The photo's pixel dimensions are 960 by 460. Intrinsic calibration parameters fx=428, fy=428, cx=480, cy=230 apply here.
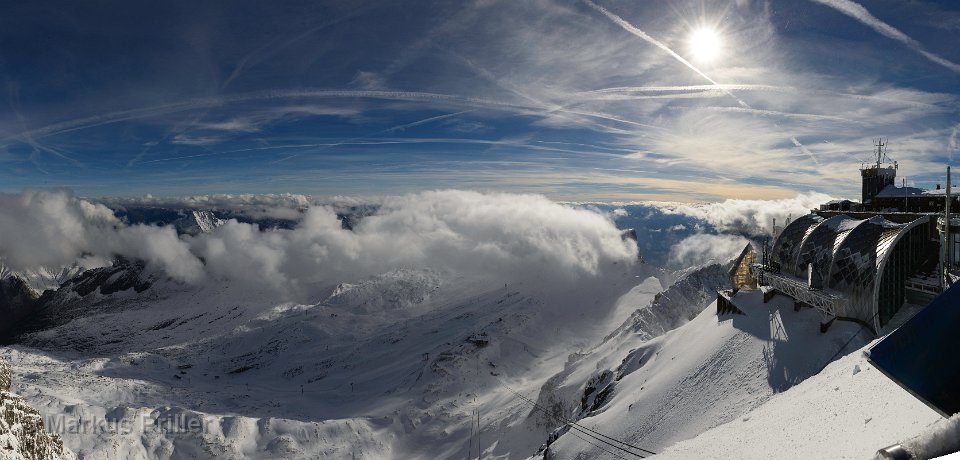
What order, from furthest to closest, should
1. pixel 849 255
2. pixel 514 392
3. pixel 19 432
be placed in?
pixel 514 392, pixel 849 255, pixel 19 432

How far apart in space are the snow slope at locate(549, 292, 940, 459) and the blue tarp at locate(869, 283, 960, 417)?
4987mm

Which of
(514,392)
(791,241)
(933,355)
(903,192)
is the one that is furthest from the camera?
(514,392)

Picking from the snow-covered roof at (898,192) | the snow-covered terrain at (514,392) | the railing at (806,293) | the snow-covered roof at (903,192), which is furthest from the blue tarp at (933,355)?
the snow-covered roof at (898,192)

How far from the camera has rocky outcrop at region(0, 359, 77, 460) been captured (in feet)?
88.9

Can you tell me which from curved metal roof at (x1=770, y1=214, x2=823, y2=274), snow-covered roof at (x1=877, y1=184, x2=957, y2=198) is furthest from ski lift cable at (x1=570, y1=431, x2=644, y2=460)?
snow-covered roof at (x1=877, y1=184, x2=957, y2=198)

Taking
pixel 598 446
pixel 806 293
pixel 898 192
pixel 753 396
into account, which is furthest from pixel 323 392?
pixel 898 192

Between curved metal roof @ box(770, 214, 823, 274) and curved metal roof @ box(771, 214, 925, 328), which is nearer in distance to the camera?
curved metal roof @ box(771, 214, 925, 328)

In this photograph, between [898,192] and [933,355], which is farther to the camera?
[898,192]

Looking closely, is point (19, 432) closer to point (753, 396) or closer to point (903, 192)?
point (753, 396)

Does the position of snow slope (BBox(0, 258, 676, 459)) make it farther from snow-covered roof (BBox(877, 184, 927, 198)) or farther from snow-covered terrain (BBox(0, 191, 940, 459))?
snow-covered roof (BBox(877, 184, 927, 198))

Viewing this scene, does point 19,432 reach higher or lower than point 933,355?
lower

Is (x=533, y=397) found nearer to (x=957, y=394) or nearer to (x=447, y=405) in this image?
(x=447, y=405)

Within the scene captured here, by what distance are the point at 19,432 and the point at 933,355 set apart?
45.4 metres

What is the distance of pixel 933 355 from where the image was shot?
7691mm
